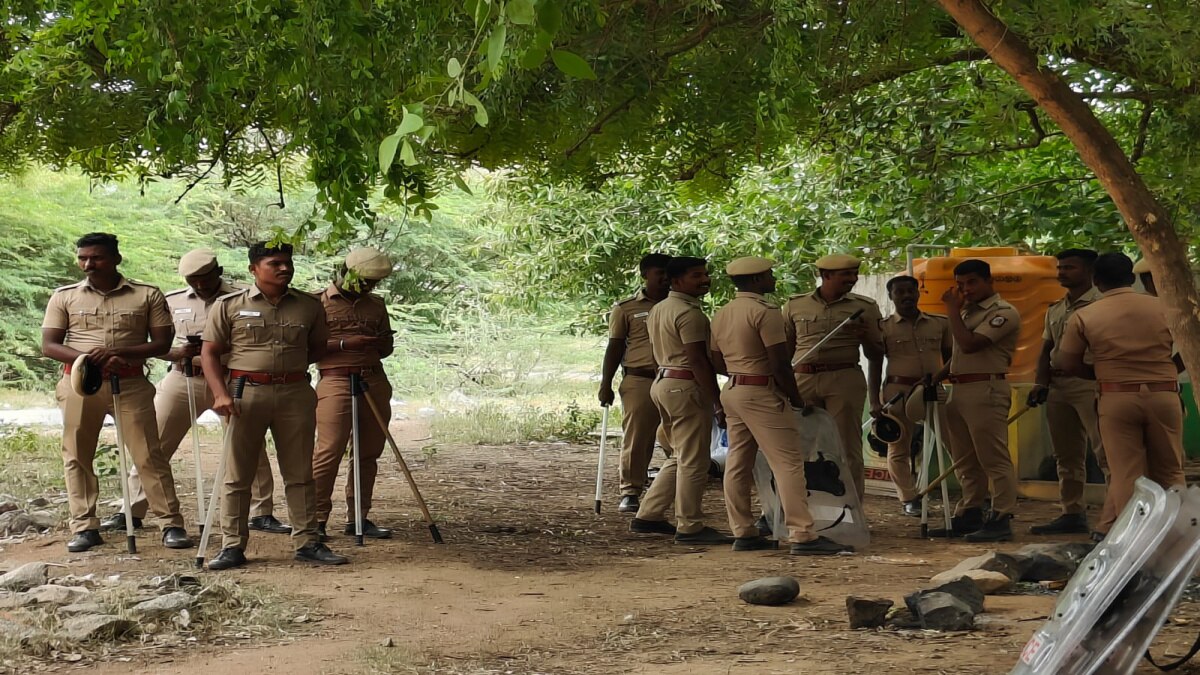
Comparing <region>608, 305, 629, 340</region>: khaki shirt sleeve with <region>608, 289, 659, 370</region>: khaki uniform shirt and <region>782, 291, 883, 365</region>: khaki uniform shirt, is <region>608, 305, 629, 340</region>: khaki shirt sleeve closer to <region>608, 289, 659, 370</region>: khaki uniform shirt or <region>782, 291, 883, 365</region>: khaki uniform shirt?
<region>608, 289, 659, 370</region>: khaki uniform shirt

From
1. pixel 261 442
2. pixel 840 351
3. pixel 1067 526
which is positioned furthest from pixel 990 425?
pixel 261 442

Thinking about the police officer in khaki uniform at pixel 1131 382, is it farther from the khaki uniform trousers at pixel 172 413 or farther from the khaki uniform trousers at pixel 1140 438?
the khaki uniform trousers at pixel 172 413

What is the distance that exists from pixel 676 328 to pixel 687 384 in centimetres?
41

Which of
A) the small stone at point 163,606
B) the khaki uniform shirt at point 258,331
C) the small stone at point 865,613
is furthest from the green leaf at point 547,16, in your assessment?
the khaki uniform shirt at point 258,331

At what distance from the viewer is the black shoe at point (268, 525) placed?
29.6ft

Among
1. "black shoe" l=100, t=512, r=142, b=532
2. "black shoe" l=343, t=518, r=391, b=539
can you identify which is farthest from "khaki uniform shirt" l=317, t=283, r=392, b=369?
"black shoe" l=100, t=512, r=142, b=532

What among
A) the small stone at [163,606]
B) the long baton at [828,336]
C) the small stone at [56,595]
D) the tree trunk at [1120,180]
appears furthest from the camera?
the long baton at [828,336]

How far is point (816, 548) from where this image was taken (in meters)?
8.36

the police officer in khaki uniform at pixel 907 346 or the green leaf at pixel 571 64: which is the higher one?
the green leaf at pixel 571 64

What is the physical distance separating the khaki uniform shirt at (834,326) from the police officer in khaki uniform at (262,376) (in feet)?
11.3

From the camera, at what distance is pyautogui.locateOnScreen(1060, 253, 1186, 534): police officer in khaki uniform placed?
778 cm

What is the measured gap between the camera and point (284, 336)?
7.73 meters

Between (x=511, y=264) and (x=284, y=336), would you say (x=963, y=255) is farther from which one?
(x=511, y=264)

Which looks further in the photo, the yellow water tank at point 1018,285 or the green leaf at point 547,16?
the yellow water tank at point 1018,285
